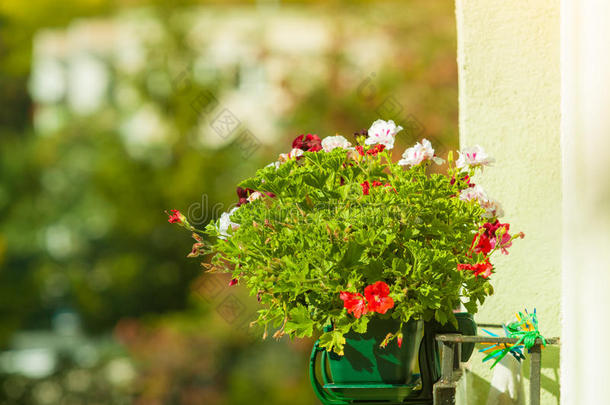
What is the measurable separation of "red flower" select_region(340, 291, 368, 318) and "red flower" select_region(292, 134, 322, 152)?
41 centimetres

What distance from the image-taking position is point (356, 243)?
1.41 metres

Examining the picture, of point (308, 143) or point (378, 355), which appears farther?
point (308, 143)

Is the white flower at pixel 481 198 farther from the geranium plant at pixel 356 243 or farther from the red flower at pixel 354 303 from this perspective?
the red flower at pixel 354 303

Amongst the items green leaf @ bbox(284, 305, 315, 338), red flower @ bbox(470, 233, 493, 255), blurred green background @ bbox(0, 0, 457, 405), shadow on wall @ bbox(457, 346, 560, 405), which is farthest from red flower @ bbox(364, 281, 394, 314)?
blurred green background @ bbox(0, 0, 457, 405)

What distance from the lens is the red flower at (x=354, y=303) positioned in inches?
54.1

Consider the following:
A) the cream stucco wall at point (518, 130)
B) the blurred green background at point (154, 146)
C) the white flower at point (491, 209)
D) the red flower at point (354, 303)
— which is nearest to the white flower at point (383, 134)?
the white flower at point (491, 209)

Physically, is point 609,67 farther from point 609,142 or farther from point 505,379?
point 505,379

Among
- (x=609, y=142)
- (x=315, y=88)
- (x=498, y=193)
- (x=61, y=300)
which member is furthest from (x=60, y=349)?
(x=609, y=142)

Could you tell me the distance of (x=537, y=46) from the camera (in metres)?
1.98

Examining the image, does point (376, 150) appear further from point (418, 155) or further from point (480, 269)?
point (480, 269)

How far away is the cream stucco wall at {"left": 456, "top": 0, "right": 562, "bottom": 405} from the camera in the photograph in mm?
→ 1915

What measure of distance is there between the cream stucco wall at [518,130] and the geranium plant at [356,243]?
426 millimetres

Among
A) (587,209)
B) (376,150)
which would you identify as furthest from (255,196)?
(587,209)

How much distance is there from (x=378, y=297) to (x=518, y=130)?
0.86 metres
